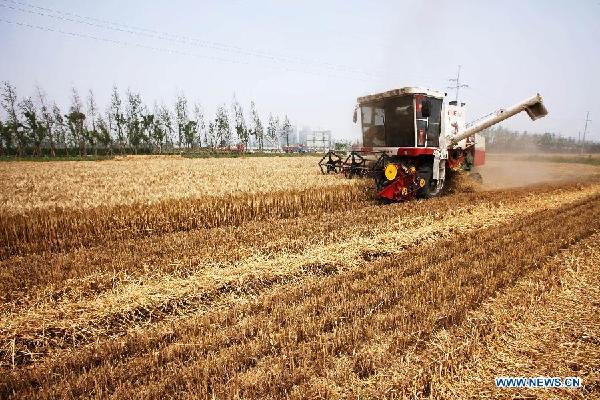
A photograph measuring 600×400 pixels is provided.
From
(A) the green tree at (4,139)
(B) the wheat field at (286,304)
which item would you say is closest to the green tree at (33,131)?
(A) the green tree at (4,139)

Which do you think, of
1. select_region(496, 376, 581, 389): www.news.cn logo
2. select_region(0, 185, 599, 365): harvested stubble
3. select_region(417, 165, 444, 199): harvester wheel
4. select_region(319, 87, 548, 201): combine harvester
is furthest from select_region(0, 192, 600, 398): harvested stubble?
select_region(417, 165, 444, 199): harvester wheel

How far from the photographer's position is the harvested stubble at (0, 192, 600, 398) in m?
2.73

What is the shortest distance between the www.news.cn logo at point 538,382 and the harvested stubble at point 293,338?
596 millimetres

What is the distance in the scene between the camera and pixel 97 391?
268cm

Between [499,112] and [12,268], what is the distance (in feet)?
41.8

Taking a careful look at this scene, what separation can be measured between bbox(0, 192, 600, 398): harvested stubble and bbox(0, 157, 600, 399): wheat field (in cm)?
2

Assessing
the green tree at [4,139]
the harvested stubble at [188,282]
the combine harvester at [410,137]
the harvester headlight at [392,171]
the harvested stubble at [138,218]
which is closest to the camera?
the harvested stubble at [188,282]

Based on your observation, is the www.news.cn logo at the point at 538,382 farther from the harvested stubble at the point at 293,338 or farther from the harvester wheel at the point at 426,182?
the harvester wheel at the point at 426,182

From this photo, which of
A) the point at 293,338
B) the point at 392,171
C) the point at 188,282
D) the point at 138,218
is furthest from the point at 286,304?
the point at 392,171

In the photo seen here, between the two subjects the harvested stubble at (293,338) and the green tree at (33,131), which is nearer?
the harvested stubble at (293,338)

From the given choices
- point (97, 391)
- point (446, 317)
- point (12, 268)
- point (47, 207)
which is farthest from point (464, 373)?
point (47, 207)

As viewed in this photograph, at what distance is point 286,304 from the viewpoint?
13.3 ft

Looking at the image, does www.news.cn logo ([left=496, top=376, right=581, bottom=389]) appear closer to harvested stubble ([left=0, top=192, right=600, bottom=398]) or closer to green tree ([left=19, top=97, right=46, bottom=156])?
harvested stubble ([left=0, top=192, right=600, bottom=398])

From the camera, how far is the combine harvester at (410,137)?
10430mm
